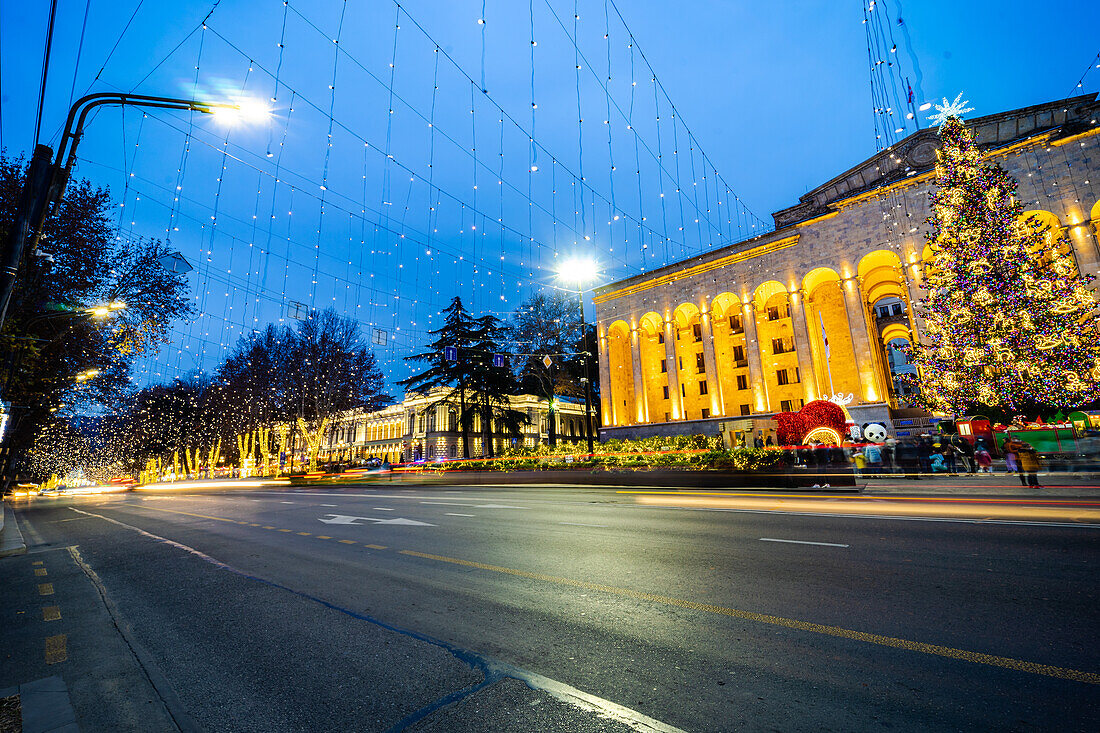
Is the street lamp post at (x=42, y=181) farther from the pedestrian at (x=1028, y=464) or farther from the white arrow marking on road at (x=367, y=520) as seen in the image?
the pedestrian at (x=1028, y=464)

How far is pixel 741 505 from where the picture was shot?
439 inches

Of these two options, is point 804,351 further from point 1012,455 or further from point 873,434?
point 1012,455

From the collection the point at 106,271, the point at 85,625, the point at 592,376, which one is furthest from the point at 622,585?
the point at 592,376

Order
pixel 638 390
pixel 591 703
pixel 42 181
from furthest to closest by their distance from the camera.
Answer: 1. pixel 638 390
2. pixel 42 181
3. pixel 591 703

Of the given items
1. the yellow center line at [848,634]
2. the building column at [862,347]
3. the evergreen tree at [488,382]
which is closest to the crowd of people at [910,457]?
the building column at [862,347]

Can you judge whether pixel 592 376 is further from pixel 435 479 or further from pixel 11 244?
pixel 11 244

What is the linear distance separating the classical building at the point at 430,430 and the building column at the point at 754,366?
2595cm

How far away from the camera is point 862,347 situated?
33.6 m

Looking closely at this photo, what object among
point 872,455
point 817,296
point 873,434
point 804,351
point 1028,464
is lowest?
point 1028,464

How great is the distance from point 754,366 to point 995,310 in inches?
698

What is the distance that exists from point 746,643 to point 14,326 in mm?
16479

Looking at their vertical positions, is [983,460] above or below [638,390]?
below

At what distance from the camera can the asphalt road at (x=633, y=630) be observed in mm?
2684

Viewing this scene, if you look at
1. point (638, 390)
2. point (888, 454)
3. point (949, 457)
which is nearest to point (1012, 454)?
point (949, 457)
